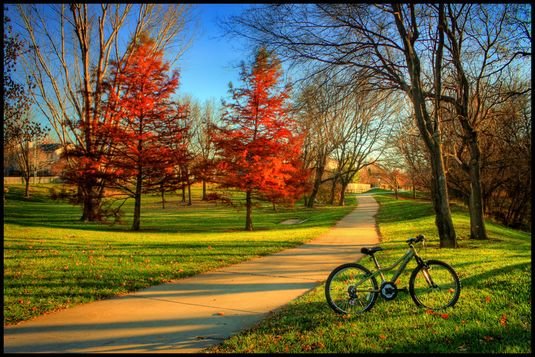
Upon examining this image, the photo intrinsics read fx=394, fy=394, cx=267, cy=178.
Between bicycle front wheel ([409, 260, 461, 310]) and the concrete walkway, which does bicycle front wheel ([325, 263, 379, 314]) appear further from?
the concrete walkway

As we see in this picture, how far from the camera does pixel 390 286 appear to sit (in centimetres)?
566

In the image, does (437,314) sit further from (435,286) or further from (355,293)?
(355,293)

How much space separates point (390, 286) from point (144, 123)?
16.9 meters

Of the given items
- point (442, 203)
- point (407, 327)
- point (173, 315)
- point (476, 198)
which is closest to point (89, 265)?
point (173, 315)

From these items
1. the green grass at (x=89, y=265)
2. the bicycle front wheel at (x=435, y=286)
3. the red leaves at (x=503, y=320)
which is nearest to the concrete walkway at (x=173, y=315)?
the green grass at (x=89, y=265)

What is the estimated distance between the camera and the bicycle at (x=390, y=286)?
5.54m

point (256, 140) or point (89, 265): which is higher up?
point (256, 140)

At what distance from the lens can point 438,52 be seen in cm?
1315

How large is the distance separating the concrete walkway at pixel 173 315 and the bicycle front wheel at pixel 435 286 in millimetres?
2060

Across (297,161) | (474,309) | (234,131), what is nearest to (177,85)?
(234,131)

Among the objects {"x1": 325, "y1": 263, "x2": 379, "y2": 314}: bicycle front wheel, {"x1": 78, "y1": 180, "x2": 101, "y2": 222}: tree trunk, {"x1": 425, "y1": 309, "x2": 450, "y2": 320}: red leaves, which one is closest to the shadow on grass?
{"x1": 78, "y1": 180, "x2": 101, "y2": 222}: tree trunk

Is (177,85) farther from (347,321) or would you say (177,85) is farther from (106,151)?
(347,321)

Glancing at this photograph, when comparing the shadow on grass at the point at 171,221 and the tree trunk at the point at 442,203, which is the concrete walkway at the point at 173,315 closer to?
the tree trunk at the point at 442,203

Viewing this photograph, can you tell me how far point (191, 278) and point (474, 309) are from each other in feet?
17.6
